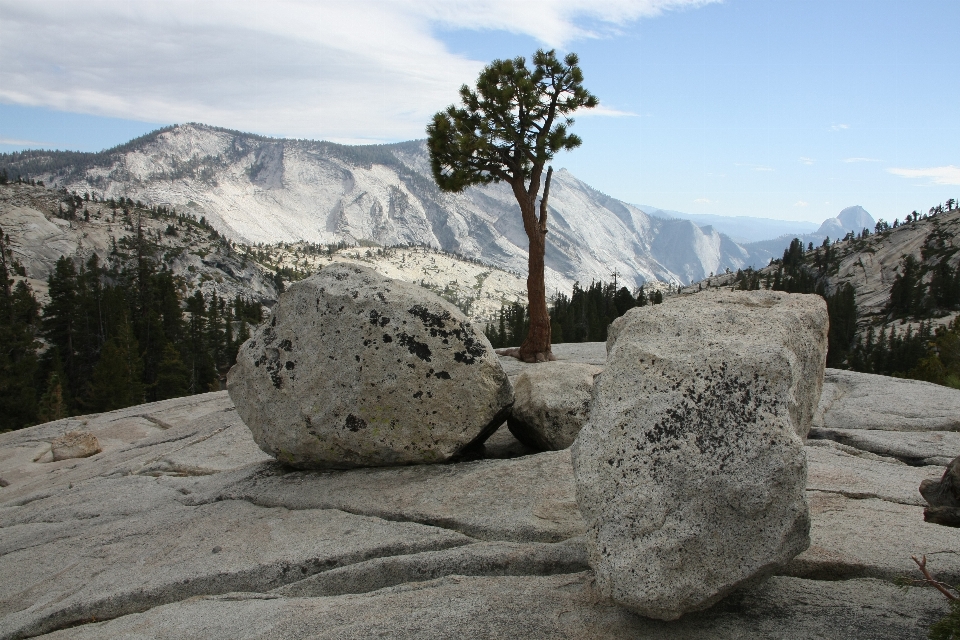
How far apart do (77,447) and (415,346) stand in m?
12.5

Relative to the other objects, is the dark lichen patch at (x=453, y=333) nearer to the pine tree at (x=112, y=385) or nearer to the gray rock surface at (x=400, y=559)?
the gray rock surface at (x=400, y=559)

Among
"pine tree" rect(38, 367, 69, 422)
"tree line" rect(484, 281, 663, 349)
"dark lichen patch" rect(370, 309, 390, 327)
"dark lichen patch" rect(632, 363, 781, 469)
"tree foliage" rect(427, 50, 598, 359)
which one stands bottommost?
"pine tree" rect(38, 367, 69, 422)

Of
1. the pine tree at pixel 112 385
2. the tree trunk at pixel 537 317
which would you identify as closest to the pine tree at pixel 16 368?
the pine tree at pixel 112 385

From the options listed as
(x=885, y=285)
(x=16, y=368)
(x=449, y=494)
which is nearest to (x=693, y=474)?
(x=449, y=494)

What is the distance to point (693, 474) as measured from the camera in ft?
14.4

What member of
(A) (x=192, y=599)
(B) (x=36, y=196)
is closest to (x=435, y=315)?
(A) (x=192, y=599)

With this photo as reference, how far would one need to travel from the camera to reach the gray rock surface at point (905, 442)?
10125mm

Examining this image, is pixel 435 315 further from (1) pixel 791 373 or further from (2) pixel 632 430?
(1) pixel 791 373

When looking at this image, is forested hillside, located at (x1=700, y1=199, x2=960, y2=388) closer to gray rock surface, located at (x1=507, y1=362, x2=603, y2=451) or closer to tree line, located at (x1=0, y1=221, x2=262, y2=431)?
gray rock surface, located at (x1=507, y1=362, x2=603, y2=451)

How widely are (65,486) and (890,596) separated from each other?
42.9ft

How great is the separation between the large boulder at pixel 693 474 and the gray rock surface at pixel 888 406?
364 inches

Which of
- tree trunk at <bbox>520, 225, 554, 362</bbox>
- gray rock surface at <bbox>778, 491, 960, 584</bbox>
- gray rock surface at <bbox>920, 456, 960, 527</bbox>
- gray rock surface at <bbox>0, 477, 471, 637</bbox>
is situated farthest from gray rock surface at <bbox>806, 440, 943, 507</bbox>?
tree trunk at <bbox>520, 225, 554, 362</bbox>

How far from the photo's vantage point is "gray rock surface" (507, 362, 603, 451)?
30.9 ft

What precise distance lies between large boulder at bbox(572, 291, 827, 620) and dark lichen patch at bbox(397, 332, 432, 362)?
3.88m
